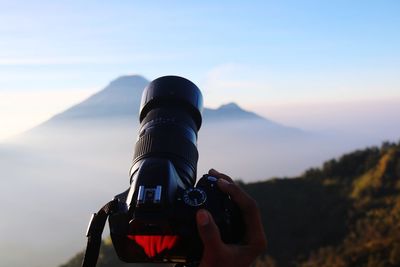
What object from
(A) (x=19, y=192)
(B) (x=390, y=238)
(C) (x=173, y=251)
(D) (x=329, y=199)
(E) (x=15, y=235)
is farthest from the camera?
(A) (x=19, y=192)

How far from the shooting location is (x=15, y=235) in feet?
233

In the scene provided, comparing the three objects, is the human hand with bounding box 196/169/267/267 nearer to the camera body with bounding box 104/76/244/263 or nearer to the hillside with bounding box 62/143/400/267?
the camera body with bounding box 104/76/244/263

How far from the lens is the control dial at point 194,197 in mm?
1879

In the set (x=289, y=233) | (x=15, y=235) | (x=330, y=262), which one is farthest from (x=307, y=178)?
(x=15, y=235)

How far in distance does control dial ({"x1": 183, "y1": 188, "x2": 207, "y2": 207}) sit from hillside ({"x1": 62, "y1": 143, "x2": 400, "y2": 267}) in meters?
8.16

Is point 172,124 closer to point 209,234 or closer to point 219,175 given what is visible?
point 219,175

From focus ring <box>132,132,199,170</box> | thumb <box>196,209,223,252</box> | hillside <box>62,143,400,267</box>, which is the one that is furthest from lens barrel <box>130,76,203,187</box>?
hillside <box>62,143,400,267</box>

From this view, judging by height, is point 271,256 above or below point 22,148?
below

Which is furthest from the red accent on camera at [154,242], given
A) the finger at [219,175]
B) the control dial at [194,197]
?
the finger at [219,175]

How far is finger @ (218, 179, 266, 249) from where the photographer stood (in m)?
1.87

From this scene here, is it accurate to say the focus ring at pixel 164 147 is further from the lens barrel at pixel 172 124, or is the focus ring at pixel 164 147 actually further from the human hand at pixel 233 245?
the human hand at pixel 233 245

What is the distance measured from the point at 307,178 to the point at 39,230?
221 ft

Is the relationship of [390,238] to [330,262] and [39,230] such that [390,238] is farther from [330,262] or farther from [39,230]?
[39,230]

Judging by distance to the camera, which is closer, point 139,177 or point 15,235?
point 139,177
